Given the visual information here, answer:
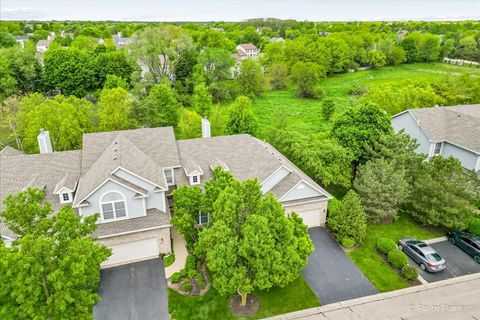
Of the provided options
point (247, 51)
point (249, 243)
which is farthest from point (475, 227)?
point (247, 51)

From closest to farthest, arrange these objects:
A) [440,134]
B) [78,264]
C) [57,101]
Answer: [78,264] < [440,134] < [57,101]

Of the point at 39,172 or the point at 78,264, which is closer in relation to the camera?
the point at 78,264

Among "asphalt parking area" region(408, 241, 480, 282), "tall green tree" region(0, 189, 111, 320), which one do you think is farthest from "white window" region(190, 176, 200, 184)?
"asphalt parking area" region(408, 241, 480, 282)

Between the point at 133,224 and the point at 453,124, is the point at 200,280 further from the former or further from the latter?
the point at 453,124

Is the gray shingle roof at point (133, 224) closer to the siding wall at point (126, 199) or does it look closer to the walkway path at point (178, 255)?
the siding wall at point (126, 199)

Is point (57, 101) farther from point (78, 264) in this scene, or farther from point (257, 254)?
point (257, 254)

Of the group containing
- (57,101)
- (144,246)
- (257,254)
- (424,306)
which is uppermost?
(57,101)

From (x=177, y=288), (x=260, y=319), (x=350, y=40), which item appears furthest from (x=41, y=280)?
(x=350, y=40)
